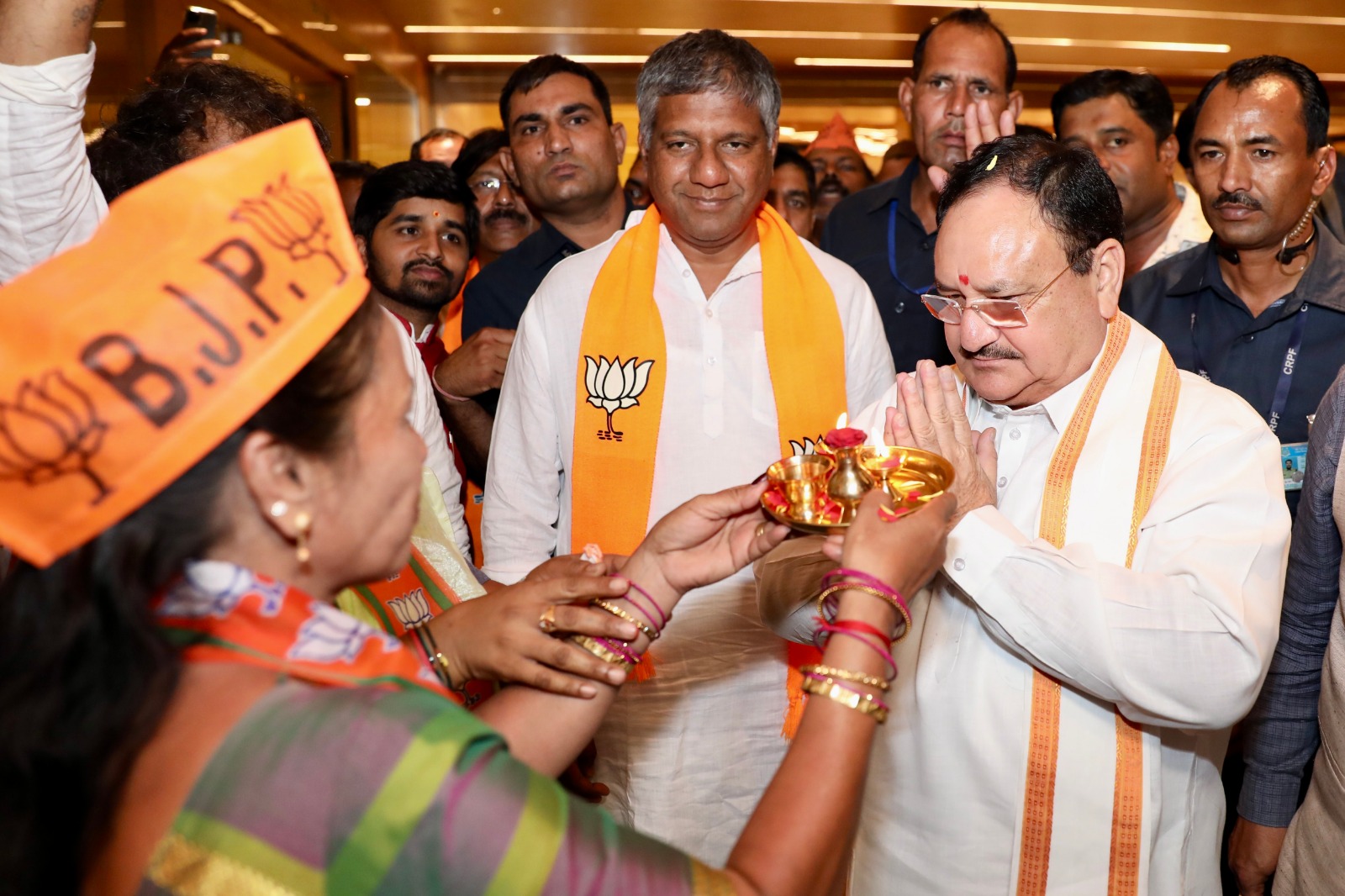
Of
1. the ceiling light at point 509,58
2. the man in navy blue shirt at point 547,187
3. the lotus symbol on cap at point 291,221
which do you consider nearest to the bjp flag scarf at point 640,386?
the man in navy blue shirt at point 547,187

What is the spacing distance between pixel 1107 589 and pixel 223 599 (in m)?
1.46

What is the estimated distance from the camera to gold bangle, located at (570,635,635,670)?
1.76 m

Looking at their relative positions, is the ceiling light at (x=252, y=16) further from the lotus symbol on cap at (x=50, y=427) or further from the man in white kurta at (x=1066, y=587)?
the lotus symbol on cap at (x=50, y=427)

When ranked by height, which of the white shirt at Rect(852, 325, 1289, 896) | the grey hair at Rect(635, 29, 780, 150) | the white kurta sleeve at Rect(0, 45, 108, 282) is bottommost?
the white shirt at Rect(852, 325, 1289, 896)

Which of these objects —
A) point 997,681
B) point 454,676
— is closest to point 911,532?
point 997,681

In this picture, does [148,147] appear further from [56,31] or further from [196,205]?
[196,205]

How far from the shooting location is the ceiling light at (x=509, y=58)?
43.3 feet

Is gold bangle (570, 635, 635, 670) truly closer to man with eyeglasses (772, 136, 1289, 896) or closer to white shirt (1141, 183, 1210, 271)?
man with eyeglasses (772, 136, 1289, 896)

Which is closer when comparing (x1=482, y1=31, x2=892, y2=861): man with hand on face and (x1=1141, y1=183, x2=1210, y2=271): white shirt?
(x1=482, y1=31, x2=892, y2=861): man with hand on face

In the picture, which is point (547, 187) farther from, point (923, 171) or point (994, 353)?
point (994, 353)

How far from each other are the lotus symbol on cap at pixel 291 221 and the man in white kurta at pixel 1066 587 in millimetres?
1203

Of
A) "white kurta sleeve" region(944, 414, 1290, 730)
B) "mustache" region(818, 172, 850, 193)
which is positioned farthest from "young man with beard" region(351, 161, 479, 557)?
"mustache" region(818, 172, 850, 193)

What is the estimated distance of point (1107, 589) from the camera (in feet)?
6.22

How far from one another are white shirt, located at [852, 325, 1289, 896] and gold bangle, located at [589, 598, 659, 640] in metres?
0.58
